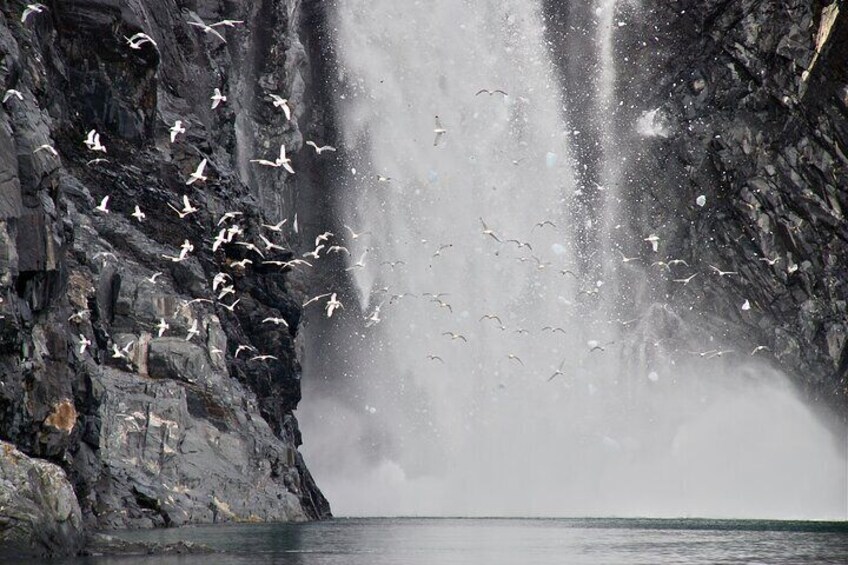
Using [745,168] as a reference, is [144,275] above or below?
below

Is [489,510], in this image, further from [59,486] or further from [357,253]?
[59,486]

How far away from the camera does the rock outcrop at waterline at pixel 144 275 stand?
2242 inches

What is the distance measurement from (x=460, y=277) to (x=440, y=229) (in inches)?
206

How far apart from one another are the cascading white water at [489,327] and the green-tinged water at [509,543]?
58.7 feet

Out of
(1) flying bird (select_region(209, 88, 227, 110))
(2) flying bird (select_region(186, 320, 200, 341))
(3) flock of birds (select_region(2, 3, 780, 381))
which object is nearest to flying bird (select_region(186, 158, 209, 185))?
(3) flock of birds (select_region(2, 3, 780, 381))

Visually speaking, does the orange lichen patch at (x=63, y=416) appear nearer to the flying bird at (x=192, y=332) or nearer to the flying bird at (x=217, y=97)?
the flying bird at (x=217, y=97)

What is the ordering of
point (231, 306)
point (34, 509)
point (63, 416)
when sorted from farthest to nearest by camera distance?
1. point (231, 306)
2. point (63, 416)
3. point (34, 509)

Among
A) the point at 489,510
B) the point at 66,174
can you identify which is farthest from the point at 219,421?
the point at 489,510

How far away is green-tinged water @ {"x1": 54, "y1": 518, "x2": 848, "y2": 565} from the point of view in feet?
164

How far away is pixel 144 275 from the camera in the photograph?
84.1 meters

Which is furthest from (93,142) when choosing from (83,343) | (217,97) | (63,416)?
(63,416)

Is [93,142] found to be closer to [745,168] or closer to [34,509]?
[34,509]

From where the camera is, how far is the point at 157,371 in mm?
80938

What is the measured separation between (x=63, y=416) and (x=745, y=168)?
62840mm
